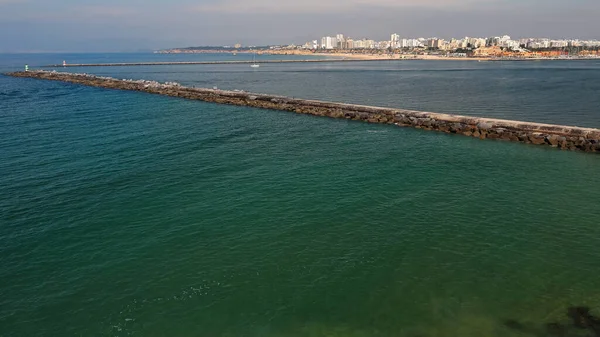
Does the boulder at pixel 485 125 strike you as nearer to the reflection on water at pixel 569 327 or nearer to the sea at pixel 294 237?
the sea at pixel 294 237

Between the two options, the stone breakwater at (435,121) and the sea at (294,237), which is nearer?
the sea at (294,237)

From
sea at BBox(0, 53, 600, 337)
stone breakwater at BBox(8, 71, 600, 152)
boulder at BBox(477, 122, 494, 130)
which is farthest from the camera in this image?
boulder at BBox(477, 122, 494, 130)

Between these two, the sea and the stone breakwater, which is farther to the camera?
the stone breakwater

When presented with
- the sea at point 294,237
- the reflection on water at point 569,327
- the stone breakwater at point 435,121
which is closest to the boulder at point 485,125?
the stone breakwater at point 435,121

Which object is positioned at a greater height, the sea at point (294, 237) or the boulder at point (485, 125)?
the boulder at point (485, 125)

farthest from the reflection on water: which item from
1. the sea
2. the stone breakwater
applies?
the stone breakwater

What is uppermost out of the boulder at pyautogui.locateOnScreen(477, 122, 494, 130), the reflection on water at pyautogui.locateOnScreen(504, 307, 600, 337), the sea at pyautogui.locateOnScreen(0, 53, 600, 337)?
the boulder at pyautogui.locateOnScreen(477, 122, 494, 130)

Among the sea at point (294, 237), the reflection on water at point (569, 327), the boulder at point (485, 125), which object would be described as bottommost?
the reflection on water at point (569, 327)

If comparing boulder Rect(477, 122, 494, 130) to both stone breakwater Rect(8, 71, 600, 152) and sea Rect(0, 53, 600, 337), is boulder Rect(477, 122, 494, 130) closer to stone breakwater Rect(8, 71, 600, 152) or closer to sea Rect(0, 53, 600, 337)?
stone breakwater Rect(8, 71, 600, 152)
